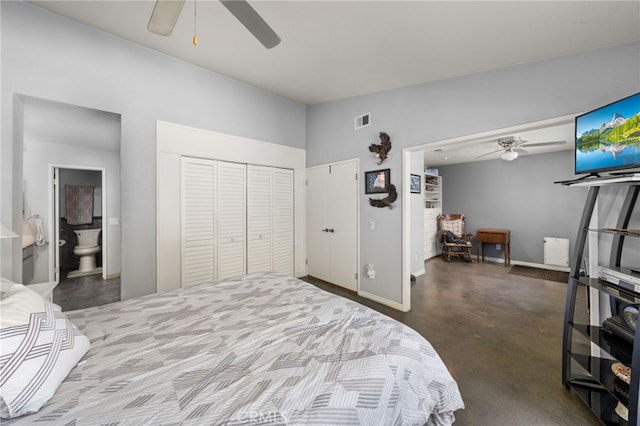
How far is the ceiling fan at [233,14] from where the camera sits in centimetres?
144

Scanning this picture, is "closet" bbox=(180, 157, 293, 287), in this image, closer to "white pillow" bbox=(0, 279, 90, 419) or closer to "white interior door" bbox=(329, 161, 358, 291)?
"white interior door" bbox=(329, 161, 358, 291)

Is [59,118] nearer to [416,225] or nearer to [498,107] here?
[498,107]

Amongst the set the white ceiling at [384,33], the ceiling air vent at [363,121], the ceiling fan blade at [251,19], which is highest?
the white ceiling at [384,33]

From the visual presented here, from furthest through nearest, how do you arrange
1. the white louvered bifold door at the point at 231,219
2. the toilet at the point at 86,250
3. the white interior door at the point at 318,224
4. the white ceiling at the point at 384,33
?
the toilet at the point at 86,250
the white interior door at the point at 318,224
the white louvered bifold door at the point at 231,219
the white ceiling at the point at 384,33

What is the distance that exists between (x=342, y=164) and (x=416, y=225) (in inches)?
82.4

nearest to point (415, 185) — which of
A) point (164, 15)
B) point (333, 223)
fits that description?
point (333, 223)

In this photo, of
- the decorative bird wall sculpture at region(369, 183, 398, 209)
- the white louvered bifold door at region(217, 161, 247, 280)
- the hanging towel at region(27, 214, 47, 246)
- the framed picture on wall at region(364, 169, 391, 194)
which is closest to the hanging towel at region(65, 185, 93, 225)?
the hanging towel at region(27, 214, 47, 246)

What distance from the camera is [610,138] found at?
65.2 inches

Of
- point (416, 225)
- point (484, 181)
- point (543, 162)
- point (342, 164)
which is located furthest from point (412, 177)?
point (543, 162)

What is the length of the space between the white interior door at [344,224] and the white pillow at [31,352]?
123 inches

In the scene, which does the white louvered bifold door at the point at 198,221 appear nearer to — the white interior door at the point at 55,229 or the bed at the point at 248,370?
the bed at the point at 248,370

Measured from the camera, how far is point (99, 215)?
16.3 ft

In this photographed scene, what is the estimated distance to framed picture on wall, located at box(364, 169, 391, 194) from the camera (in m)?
3.38

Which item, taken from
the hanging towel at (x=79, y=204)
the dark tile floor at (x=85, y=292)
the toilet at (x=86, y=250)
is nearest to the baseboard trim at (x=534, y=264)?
the dark tile floor at (x=85, y=292)
